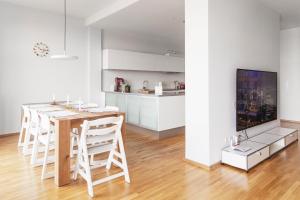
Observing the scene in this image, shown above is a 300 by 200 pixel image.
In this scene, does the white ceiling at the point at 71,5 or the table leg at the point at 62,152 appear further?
the white ceiling at the point at 71,5

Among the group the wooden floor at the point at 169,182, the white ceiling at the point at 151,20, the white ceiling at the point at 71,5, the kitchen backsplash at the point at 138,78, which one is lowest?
the wooden floor at the point at 169,182

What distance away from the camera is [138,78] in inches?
257

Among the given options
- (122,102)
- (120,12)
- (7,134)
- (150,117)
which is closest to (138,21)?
(120,12)

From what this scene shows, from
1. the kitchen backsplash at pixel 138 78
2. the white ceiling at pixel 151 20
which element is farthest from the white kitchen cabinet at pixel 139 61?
the white ceiling at pixel 151 20

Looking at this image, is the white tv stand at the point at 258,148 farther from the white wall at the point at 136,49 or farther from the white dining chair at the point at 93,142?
the white wall at the point at 136,49

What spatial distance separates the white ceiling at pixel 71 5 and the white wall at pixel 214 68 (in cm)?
214

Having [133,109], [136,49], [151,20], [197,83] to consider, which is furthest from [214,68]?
[136,49]

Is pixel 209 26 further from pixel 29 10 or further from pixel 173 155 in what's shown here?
pixel 29 10

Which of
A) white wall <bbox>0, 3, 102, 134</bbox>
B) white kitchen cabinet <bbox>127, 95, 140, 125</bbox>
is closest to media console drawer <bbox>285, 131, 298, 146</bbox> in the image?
white kitchen cabinet <bbox>127, 95, 140, 125</bbox>

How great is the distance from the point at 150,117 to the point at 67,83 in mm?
2262

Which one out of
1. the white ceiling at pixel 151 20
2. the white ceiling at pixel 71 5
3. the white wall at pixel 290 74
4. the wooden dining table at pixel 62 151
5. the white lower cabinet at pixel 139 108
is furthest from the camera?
the white wall at pixel 290 74

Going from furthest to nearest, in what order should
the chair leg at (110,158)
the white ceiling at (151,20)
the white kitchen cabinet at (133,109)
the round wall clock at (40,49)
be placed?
the white kitchen cabinet at (133,109) → the round wall clock at (40,49) → the white ceiling at (151,20) → the chair leg at (110,158)

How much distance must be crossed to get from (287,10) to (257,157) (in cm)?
335

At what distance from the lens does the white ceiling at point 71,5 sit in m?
4.16
